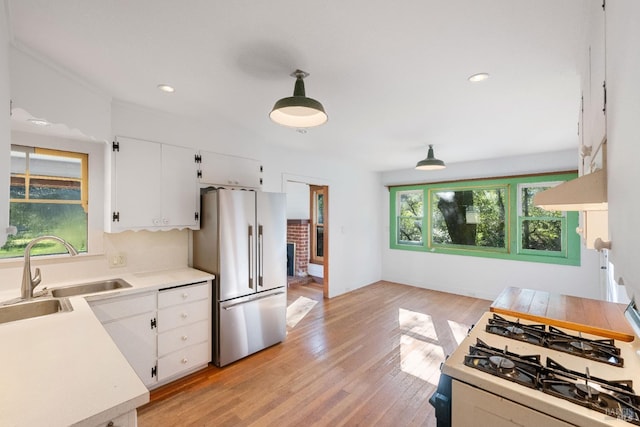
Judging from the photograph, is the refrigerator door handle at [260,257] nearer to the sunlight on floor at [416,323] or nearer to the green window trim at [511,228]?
the sunlight on floor at [416,323]

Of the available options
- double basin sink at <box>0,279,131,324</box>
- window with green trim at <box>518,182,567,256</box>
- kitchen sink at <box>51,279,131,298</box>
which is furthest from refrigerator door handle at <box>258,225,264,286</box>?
window with green trim at <box>518,182,567,256</box>

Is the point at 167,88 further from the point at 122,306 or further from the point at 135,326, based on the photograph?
the point at 135,326

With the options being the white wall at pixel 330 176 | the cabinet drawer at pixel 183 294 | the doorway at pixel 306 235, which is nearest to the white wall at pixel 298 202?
the doorway at pixel 306 235

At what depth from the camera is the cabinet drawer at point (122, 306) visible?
204 cm

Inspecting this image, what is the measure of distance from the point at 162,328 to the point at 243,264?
2.82ft

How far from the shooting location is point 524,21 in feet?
4.74

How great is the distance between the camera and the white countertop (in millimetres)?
812

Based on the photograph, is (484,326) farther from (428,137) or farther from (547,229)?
(547,229)

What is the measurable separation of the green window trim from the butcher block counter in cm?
252

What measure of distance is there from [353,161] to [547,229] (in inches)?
128

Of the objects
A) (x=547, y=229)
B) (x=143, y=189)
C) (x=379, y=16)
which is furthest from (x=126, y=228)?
(x=547, y=229)

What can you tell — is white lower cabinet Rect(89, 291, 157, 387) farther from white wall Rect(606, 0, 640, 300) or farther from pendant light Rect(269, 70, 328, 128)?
white wall Rect(606, 0, 640, 300)

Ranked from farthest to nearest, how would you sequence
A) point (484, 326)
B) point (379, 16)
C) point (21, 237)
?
point (21, 237)
point (484, 326)
point (379, 16)

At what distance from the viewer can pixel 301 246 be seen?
629 centimetres
